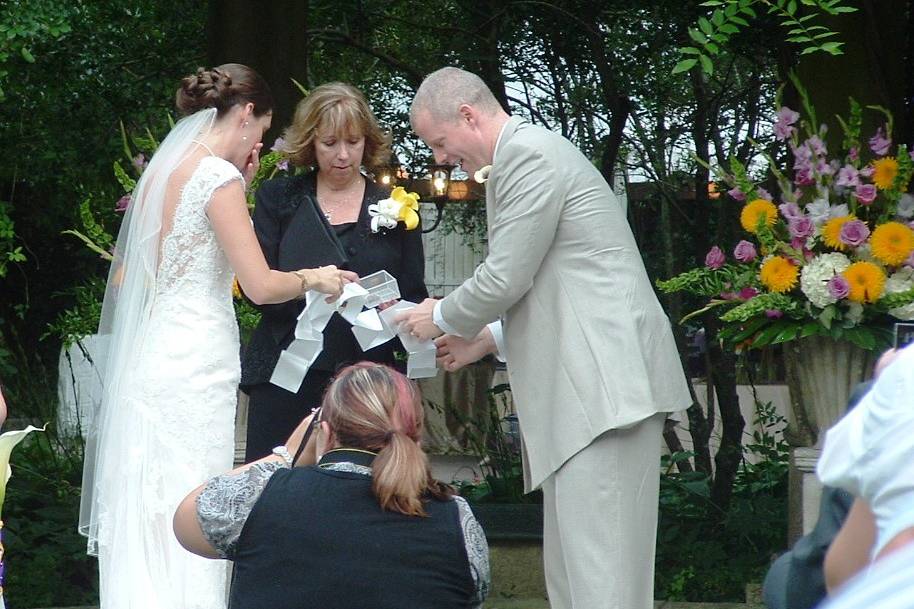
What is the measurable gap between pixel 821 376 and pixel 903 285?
18.5 inches

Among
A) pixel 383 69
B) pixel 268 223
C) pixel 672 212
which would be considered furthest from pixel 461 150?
pixel 383 69

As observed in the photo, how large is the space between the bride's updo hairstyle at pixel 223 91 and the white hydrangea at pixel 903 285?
1.98 meters

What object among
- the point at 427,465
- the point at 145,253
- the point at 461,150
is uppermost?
the point at 461,150

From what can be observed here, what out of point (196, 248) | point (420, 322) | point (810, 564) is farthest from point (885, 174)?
point (810, 564)

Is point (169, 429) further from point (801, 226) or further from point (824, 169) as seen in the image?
point (824, 169)

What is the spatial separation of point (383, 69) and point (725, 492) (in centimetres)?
312

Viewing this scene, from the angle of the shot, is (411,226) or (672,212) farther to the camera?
(672,212)

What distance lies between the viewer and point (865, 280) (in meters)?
4.18

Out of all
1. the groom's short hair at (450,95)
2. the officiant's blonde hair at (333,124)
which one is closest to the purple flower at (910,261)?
the groom's short hair at (450,95)

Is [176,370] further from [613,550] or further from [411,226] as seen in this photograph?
[613,550]

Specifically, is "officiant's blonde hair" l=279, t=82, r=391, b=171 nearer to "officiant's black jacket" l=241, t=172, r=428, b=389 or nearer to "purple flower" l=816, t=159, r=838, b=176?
"officiant's black jacket" l=241, t=172, r=428, b=389

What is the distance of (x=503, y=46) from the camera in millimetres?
7234

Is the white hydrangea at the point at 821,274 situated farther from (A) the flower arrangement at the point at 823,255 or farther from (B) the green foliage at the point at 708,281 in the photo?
(B) the green foliage at the point at 708,281

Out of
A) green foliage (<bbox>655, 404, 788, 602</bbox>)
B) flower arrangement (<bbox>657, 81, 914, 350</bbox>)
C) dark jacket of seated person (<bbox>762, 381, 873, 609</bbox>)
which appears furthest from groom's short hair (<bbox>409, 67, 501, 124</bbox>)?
green foliage (<bbox>655, 404, 788, 602</bbox>)
